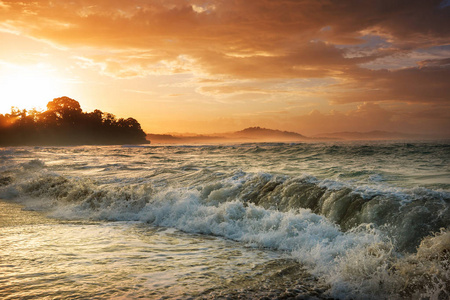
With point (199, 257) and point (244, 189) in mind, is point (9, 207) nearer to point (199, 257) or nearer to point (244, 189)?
point (244, 189)

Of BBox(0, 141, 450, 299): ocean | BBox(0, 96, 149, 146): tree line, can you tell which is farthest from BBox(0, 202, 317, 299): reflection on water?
BBox(0, 96, 149, 146): tree line

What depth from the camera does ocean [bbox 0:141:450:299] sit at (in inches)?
182

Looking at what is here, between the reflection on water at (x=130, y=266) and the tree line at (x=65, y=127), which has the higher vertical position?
the tree line at (x=65, y=127)

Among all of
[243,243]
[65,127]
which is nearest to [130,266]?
[243,243]

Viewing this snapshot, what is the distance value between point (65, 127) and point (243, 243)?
418 ft

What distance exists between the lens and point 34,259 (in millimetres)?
5828

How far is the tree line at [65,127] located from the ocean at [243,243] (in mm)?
111178

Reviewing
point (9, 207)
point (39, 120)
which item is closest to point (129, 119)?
point (39, 120)

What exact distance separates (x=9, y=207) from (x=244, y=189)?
861 cm

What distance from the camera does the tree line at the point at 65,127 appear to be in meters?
108

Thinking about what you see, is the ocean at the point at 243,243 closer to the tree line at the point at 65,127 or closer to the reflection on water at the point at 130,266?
the reflection on water at the point at 130,266

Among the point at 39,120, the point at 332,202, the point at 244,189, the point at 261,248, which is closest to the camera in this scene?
the point at 261,248

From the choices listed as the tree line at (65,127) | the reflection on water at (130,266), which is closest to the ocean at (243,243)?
the reflection on water at (130,266)

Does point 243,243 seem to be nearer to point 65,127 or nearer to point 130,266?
point 130,266
